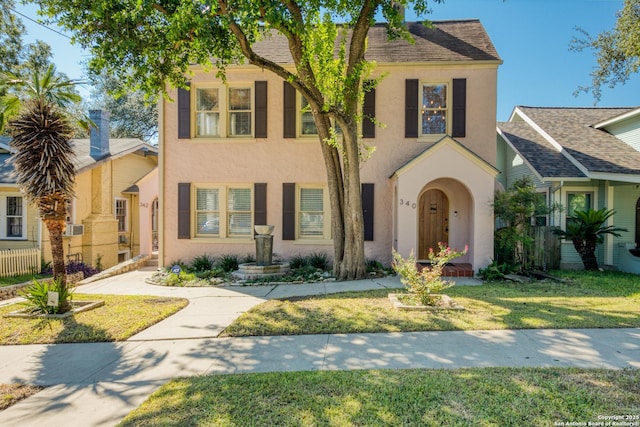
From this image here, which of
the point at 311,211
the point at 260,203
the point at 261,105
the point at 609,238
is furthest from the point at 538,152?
the point at 260,203

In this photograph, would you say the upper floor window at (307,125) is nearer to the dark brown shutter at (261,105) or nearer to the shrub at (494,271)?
the dark brown shutter at (261,105)

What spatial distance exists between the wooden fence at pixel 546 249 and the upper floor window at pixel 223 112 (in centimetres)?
935

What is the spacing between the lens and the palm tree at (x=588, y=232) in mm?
10750

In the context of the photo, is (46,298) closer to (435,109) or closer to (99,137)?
(99,137)

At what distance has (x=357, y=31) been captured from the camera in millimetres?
8930

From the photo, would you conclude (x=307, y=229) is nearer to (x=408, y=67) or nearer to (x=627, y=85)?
(x=408, y=67)

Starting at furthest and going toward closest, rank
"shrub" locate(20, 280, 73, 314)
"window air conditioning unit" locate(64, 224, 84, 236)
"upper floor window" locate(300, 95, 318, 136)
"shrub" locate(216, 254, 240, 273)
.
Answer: "window air conditioning unit" locate(64, 224, 84, 236), "upper floor window" locate(300, 95, 318, 136), "shrub" locate(216, 254, 240, 273), "shrub" locate(20, 280, 73, 314)

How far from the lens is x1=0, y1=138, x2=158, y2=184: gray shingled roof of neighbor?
12.4 m

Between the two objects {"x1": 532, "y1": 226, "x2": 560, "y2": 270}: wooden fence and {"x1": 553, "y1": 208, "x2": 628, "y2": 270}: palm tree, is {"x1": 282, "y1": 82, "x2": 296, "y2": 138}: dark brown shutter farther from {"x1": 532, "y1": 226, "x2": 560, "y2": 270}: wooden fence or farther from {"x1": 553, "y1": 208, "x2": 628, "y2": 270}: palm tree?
{"x1": 553, "y1": 208, "x2": 628, "y2": 270}: palm tree

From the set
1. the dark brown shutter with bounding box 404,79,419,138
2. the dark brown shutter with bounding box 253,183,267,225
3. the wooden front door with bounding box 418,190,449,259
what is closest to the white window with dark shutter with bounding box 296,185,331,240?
the dark brown shutter with bounding box 253,183,267,225

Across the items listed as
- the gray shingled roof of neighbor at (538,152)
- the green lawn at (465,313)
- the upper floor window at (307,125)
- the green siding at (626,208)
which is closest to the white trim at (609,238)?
the green siding at (626,208)

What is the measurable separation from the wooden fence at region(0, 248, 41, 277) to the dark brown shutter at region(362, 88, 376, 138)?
1117 centimetres

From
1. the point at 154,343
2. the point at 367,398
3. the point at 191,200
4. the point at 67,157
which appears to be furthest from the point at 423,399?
the point at 191,200

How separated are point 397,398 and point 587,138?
48.1 feet
